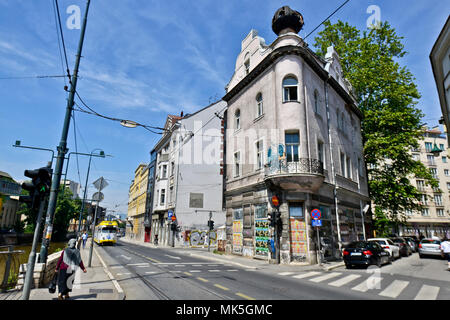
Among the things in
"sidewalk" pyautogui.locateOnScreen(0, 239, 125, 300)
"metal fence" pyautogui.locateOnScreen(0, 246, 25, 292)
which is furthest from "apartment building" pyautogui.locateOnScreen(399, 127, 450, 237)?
"metal fence" pyautogui.locateOnScreen(0, 246, 25, 292)

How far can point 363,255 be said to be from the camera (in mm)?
13758

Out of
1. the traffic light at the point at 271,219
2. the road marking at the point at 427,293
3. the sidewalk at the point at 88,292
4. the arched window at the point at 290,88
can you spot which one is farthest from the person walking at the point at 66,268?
the arched window at the point at 290,88

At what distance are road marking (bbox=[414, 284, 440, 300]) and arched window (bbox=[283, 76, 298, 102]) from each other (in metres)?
13.4

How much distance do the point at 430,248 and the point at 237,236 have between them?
15180 millimetres

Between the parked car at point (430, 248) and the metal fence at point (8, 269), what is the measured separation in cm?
2583

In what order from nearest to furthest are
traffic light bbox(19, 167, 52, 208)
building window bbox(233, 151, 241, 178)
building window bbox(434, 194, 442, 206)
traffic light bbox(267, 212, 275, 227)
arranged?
1. traffic light bbox(19, 167, 52, 208)
2. traffic light bbox(267, 212, 275, 227)
3. building window bbox(233, 151, 241, 178)
4. building window bbox(434, 194, 442, 206)

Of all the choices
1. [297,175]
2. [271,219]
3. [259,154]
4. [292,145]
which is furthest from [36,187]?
[259,154]

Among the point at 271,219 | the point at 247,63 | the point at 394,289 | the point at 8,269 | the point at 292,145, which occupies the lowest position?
the point at 394,289

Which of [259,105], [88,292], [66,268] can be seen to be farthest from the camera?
[259,105]

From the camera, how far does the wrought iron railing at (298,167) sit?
16.5 metres

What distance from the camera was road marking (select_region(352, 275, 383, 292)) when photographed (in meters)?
8.70

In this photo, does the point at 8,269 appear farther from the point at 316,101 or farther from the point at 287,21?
the point at 287,21

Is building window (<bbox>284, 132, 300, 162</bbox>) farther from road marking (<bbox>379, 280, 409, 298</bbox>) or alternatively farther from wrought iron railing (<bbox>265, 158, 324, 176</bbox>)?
road marking (<bbox>379, 280, 409, 298</bbox>)

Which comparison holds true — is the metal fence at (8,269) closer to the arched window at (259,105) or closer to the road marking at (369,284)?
the road marking at (369,284)
